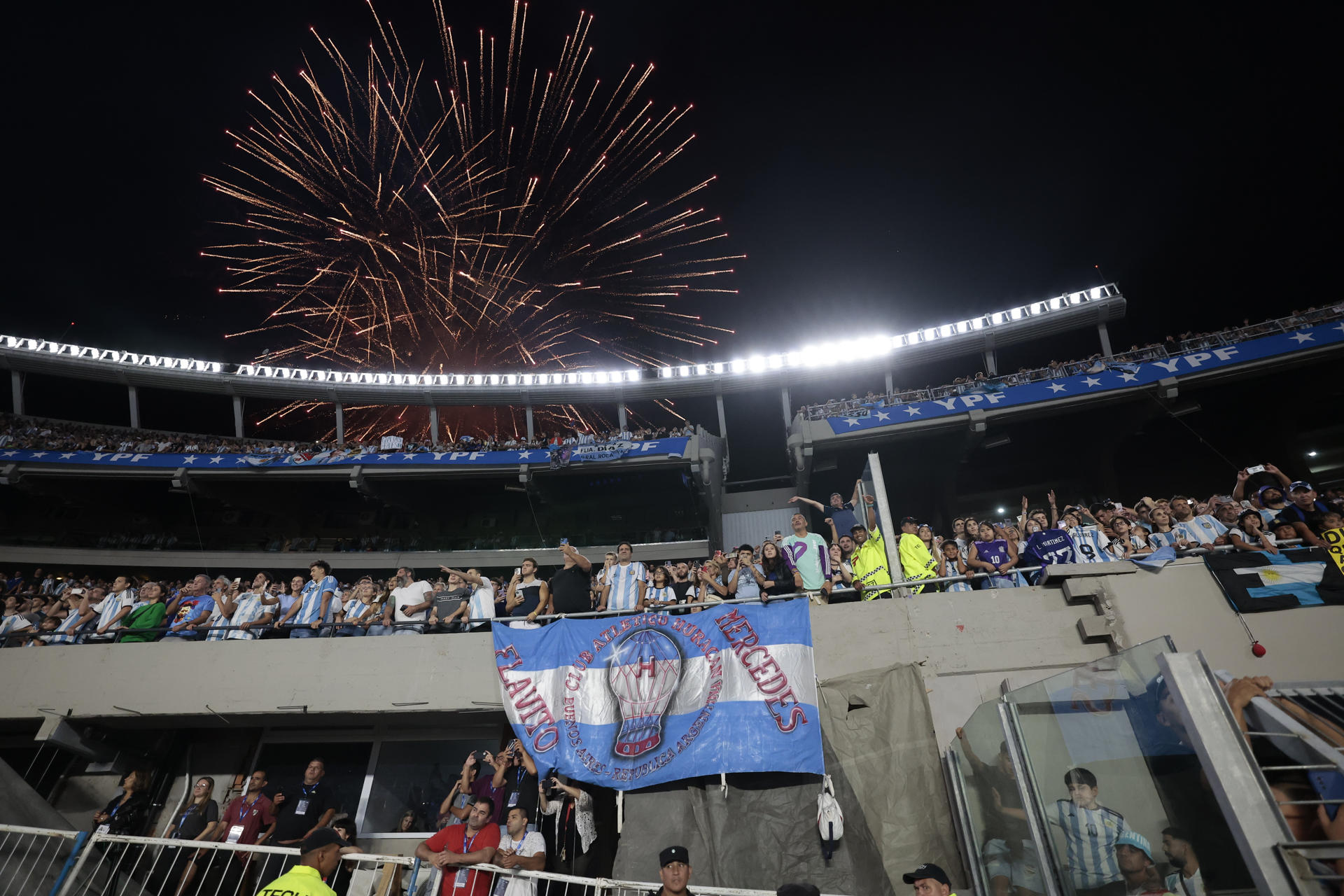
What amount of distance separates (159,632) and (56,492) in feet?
63.2

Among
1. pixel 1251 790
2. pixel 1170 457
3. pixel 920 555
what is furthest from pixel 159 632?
pixel 1170 457

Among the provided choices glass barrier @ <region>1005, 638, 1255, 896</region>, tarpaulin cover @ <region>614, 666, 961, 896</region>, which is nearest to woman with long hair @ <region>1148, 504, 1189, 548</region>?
tarpaulin cover @ <region>614, 666, 961, 896</region>

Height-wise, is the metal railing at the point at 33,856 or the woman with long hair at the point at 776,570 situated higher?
the woman with long hair at the point at 776,570

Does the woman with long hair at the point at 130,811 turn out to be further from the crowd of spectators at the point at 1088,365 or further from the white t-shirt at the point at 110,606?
the crowd of spectators at the point at 1088,365

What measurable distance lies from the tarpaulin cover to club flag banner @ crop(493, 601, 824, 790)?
0.20 metres

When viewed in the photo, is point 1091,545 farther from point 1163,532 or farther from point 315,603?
point 315,603

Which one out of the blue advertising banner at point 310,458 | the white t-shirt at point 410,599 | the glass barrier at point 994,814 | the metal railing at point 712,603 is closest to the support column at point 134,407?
the blue advertising banner at point 310,458

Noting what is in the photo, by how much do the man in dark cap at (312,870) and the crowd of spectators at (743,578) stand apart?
138 inches

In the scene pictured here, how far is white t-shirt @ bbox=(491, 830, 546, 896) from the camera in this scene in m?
5.28

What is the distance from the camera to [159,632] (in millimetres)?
9516

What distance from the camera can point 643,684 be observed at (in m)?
6.71

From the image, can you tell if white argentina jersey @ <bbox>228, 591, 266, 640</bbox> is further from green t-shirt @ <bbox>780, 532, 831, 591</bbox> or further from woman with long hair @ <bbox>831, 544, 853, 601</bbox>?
woman with long hair @ <bbox>831, 544, 853, 601</bbox>

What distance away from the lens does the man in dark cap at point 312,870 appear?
3.82 metres

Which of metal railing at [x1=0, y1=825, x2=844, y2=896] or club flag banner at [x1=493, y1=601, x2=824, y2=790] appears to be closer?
metal railing at [x1=0, y1=825, x2=844, y2=896]
